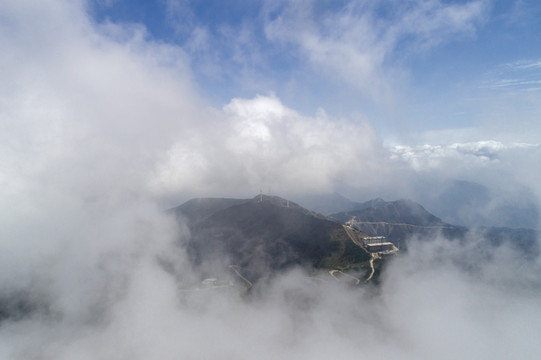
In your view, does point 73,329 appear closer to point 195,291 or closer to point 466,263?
point 195,291

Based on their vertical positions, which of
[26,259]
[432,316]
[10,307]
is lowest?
[432,316]

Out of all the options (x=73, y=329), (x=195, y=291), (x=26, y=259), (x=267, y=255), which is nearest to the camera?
(x=73, y=329)

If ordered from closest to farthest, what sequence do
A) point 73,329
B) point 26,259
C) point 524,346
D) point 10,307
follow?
1. point 524,346
2. point 73,329
3. point 10,307
4. point 26,259

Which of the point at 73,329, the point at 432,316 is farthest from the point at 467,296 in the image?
the point at 73,329

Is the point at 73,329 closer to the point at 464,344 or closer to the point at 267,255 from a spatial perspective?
the point at 267,255

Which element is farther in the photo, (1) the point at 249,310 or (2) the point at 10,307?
(1) the point at 249,310

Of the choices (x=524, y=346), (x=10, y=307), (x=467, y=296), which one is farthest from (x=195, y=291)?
(x=524, y=346)

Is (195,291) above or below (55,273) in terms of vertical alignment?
below

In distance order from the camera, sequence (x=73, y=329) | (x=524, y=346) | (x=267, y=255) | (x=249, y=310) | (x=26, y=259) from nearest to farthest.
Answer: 1. (x=524, y=346)
2. (x=73, y=329)
3. (x=249, y=310)
4. (x=26, y=259)
5. (x=267, y=255)

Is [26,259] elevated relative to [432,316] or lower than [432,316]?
elevated
